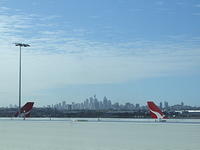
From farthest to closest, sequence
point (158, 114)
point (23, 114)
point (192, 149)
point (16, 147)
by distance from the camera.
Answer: point (23, 114), point (158, 114), point (16, 147), point (192, 149)

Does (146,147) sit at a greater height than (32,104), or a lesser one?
lesser

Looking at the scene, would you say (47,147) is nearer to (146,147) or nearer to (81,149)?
(81,149)

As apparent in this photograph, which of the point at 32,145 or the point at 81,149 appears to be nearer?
the point at 81,149

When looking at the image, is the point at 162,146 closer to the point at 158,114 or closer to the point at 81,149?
the point at 81,149

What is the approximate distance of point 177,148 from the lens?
13.1 metres

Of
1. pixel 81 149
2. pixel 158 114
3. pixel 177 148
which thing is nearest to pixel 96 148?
pixel 81 149

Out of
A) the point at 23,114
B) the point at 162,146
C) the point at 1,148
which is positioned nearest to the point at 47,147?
the point at 1,148

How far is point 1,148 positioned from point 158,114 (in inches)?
1268

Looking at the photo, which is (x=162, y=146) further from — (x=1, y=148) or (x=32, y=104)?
(x=32, y=104)

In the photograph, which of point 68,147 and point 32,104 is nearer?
point 68,147

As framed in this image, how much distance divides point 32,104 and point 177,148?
44.2 m

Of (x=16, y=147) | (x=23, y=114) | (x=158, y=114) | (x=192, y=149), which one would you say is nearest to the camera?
(x=192, y=149)

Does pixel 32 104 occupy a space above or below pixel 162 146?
above

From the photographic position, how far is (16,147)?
44.8 feet
